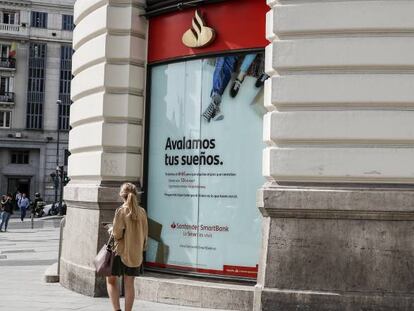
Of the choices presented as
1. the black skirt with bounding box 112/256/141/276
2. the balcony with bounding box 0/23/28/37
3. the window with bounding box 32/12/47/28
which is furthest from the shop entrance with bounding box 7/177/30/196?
the black skirt with bounding box 112/256/141/276

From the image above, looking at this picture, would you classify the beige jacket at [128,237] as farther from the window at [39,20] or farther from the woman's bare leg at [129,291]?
the window at [39,20]

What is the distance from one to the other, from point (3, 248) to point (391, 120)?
1477cm

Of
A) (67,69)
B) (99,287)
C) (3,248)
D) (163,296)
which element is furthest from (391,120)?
(67,69)

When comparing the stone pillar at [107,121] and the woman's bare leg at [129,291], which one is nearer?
the woman's bare leg at [129,291]

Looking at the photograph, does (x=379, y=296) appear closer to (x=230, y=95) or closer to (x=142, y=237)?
(x=142, y=237)

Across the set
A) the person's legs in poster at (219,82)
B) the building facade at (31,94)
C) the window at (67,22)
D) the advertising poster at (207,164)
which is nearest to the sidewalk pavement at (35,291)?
the advertising poster at (207,164)

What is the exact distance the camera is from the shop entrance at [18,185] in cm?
6125

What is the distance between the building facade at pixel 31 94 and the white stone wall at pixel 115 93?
5239 centimetres

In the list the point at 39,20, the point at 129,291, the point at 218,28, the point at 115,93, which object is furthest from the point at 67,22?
the point at 129,291

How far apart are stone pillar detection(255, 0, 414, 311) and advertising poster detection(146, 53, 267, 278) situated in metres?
1.13

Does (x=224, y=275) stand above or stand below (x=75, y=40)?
below

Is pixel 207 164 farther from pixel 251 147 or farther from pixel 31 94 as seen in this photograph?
pixel 31 94

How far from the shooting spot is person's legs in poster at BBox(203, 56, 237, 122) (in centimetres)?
971

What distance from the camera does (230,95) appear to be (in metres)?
9.67
